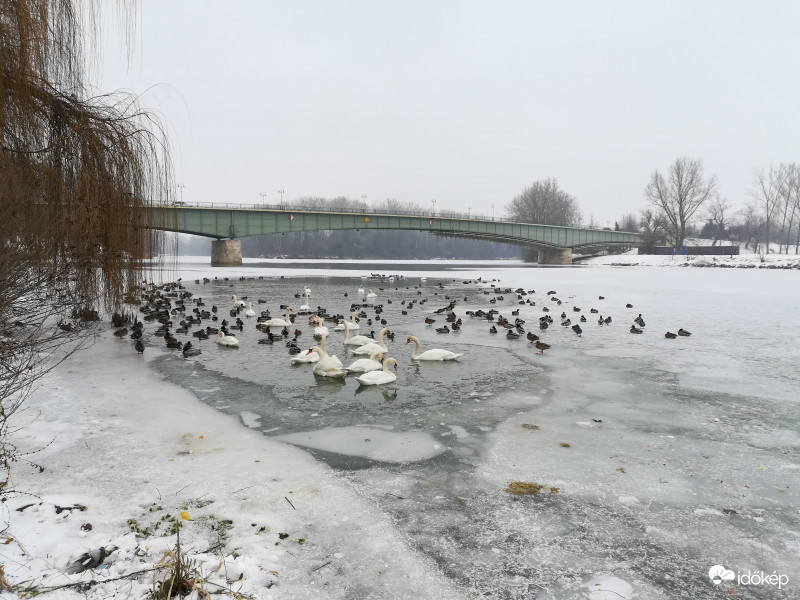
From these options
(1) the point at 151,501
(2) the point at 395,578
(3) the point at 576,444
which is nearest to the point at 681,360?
(3) the point at 576,444

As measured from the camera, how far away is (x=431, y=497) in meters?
4.29

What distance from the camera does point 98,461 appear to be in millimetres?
4832

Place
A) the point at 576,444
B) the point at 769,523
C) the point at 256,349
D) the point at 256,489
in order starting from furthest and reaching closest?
the point at 256,349
the point at 576,444
the point at 256,489
the point at 769,523

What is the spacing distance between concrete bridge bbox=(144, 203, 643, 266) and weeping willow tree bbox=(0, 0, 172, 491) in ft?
140

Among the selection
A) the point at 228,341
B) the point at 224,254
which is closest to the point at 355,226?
the point at 224,254

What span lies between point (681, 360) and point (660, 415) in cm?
394

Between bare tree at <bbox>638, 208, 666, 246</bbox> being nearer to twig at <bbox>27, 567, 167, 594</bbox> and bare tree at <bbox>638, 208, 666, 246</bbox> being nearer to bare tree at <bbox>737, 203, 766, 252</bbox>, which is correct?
bare tree at <bbox>737, 203, 766, 252</bbox>

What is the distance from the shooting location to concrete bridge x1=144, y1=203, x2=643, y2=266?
55.1 m

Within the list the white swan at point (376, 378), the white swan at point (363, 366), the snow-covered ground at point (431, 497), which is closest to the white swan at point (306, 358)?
the white swan at point (363, 366)

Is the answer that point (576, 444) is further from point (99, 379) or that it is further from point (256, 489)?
point (99, 379)
